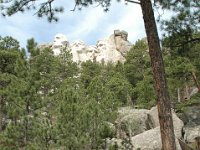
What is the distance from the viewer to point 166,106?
771cm

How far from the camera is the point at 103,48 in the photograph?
78188mm

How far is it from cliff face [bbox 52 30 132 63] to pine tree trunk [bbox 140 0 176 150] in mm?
64204

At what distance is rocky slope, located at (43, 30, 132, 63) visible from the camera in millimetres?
75562

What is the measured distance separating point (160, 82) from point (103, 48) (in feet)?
231

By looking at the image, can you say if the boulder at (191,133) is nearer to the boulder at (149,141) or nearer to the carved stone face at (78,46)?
the boulder at (149,141)

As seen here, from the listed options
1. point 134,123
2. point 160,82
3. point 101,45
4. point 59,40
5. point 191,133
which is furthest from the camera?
point 59,40

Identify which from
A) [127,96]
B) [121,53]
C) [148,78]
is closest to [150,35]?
[148,78]

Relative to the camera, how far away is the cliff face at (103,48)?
7556 cm

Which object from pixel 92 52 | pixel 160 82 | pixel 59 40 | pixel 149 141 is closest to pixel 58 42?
pixel 59 40

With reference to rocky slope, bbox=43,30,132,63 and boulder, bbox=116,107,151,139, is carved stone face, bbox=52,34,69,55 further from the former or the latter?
boulder, bbox=116,107,151,139

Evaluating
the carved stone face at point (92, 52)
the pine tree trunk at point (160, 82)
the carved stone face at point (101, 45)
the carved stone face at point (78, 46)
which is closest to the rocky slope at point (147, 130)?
the pine tree trunk at point (160, 82)

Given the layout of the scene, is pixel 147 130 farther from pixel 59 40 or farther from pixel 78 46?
pixel 59 40

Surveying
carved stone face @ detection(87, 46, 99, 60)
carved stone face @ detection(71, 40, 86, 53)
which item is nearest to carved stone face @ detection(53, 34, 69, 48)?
carved stone face @ detection(71, 40, 86, 53)

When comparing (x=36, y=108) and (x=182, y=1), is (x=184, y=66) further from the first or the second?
(x=182, y=1)
